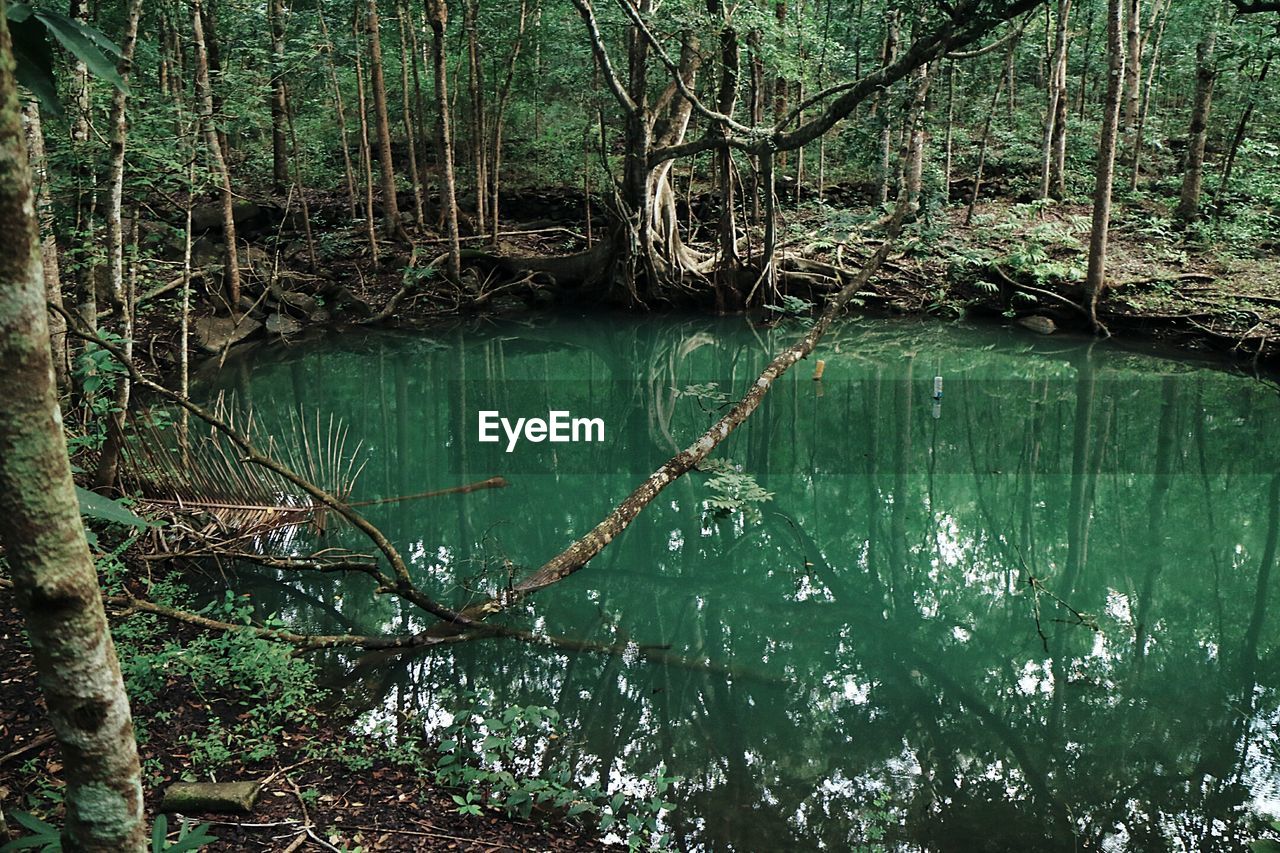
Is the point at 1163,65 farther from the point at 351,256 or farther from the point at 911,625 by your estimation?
the point at 911,625

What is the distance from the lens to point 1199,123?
46.4 feet

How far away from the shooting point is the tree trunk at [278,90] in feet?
43.0

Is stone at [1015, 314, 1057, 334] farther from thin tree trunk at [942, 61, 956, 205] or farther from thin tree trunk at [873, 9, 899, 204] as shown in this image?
thin tree trunk at [873, 9, 899, 204]

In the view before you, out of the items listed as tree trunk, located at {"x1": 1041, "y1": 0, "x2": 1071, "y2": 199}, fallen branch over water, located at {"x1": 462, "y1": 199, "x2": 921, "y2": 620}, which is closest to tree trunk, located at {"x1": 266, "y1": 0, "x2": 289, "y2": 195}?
fallen branch over water, located at {"x1": 462, "y1": 199, "x2": 921, "y2": 620}

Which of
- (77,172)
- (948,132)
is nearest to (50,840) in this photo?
(77,172)

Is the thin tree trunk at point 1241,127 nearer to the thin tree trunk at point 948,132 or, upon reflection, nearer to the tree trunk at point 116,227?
the thin tree trunk at point 948,132

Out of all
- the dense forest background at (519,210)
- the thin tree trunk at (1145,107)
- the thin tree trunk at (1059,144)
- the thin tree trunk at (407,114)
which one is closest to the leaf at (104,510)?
the dense forest background at (519,210)

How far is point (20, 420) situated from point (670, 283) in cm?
1478

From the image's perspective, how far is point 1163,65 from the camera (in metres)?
21.9

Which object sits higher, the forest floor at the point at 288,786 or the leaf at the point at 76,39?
the leaf at the point at 76,39

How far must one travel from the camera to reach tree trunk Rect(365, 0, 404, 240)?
14.8 metres

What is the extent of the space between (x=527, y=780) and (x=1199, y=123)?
15.1 meters

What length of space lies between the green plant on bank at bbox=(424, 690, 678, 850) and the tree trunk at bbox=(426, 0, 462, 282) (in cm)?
1155

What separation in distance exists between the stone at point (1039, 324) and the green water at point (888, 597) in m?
2.15
